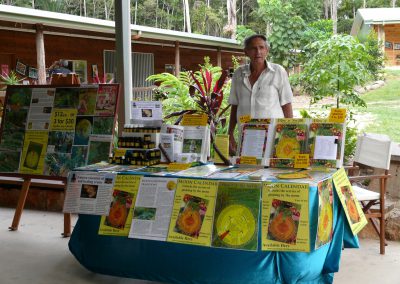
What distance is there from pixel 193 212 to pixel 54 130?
1947mm

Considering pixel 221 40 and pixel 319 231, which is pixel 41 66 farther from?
pixel 319 231

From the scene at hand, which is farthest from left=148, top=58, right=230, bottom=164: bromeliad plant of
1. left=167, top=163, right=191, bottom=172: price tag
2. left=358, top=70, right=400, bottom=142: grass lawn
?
left=358, top=70, right=400, bottom=142: grass lawn

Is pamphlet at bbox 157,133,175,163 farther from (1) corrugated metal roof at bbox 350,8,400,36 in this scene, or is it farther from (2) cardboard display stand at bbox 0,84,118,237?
(1) corrugated metal roof at bbox 350,8,400,36

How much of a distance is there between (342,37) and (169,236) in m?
3.98

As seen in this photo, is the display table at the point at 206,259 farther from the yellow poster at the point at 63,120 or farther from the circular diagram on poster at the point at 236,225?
the yellow poster at the point at 63,120

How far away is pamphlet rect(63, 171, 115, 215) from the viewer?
3309 millimetres

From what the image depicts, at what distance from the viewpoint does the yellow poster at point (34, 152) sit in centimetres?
458

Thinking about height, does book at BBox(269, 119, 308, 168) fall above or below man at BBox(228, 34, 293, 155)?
below

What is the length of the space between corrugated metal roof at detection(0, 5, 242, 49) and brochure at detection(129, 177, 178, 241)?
22.5 feet

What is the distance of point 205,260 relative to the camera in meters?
3.10

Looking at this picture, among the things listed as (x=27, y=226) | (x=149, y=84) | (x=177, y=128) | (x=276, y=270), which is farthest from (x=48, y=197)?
(x=149, y=84)

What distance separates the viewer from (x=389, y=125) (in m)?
7.15

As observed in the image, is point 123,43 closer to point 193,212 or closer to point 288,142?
point 288,142

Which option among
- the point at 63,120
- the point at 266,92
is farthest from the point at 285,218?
the point at 63,120
